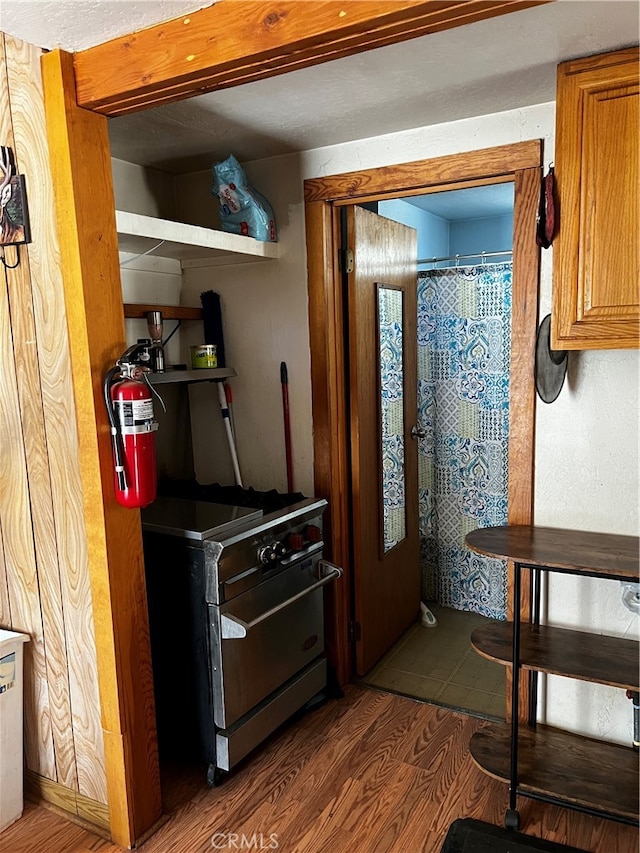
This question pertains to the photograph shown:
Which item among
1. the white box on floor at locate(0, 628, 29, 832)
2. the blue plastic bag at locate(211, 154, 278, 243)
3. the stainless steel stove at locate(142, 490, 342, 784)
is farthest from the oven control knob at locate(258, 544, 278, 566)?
the blue plastic bag at locate(211, 154, 278, 243)

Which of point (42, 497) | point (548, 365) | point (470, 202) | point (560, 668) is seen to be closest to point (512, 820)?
point (560, 668)

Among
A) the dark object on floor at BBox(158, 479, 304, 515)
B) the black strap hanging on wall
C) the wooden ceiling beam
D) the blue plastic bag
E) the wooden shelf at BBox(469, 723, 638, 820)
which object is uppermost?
the wooden ceiling beam

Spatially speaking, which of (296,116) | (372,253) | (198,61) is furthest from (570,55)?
(372,253)

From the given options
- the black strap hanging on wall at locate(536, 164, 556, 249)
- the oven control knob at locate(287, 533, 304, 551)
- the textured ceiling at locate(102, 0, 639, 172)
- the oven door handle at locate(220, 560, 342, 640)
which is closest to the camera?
the textured ceiling at locate(102, 0, 639, 172)

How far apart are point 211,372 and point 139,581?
3.06 feet

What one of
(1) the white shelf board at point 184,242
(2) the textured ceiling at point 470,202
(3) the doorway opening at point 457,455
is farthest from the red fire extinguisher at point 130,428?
(2) the textured ceiling at point 470,202

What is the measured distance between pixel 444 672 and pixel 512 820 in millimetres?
1015

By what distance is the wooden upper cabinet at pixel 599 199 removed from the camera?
1.75m

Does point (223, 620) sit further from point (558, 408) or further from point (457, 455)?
point (457, 455)

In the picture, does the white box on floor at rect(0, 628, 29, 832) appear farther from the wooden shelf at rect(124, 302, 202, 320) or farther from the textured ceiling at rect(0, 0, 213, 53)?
the textured ceiling at rect(0, 0, 213, 53)

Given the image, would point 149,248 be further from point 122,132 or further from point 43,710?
point 43,710

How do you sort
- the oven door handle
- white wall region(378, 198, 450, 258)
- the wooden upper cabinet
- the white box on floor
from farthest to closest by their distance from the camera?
white wall region(378, 198, 450, 258)
the oven door handle
the white box on floor
the wooden upper cabinet

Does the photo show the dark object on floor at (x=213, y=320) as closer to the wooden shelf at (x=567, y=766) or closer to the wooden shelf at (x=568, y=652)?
the wooden shelf at (x=568, y=652)

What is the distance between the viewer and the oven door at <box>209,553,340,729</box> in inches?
86.4
